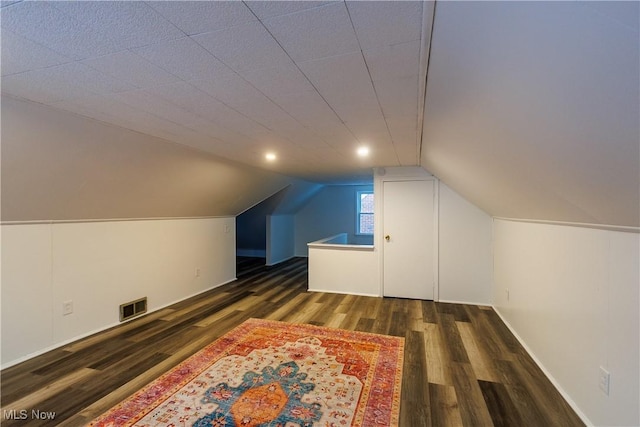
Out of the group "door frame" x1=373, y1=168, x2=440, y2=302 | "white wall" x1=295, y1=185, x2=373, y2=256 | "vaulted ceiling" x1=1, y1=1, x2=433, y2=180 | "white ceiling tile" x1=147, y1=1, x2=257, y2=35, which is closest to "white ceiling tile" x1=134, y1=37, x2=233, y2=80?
"vaulted ceiling" x1=1, y1=1, x2=433, y2=180

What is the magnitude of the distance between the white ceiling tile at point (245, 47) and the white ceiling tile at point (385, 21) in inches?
14.6

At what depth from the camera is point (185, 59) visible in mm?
1384

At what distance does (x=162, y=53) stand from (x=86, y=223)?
2.61m

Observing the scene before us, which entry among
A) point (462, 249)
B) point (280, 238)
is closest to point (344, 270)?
point (462, 249)

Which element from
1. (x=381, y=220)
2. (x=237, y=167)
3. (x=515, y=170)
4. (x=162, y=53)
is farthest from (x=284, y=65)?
(x=381, y=220)

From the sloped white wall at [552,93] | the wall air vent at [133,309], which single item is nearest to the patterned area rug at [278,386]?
the wall air vent at [133,309]

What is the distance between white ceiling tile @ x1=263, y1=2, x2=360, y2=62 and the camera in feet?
3.51

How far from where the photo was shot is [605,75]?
2.44 ft

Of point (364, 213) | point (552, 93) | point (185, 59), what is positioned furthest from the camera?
point (364, 213)

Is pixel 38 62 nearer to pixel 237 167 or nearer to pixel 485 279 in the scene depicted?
pixel 237 167

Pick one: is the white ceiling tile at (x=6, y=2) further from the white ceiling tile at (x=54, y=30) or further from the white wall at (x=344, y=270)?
the white wall at (x=344, y=270)

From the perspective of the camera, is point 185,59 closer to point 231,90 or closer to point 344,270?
point 231,90

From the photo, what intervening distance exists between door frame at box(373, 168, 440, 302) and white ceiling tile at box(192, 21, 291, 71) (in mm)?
3329

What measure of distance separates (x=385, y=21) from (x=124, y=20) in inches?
39.0
